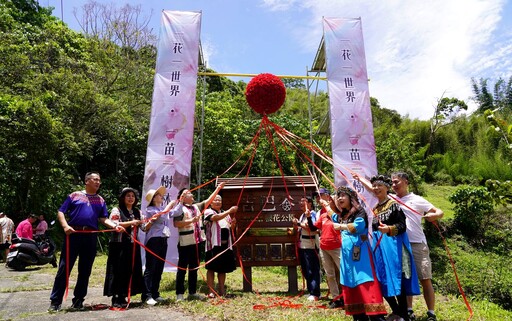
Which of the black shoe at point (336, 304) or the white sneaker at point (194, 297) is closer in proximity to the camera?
the black shoe at point (336, 304)

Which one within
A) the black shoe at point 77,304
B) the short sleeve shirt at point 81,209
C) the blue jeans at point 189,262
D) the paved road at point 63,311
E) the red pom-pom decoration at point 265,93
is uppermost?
the red pom-pom decoration at point 265,93

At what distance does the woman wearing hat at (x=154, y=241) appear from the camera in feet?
13.1

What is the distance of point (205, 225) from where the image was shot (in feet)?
15.5

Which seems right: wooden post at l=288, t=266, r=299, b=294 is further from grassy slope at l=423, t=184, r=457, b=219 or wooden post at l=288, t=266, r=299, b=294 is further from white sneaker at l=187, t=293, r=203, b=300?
grassy slope at l=423, t=184, r=457, b=219

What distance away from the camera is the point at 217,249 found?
457cm

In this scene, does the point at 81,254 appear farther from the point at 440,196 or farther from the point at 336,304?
the point at 440,196

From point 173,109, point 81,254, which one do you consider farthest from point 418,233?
point 173,109

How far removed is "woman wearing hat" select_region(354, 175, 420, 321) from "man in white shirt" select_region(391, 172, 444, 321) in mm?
283

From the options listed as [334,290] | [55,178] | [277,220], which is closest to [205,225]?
[277,220]

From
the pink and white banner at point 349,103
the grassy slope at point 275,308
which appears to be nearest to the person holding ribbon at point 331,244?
the grassy slope at point 275,308

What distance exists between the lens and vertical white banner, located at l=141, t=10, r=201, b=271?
636 cm

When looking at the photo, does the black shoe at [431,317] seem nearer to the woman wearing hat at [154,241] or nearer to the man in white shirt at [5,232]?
the woman wearing hat at [154,241]

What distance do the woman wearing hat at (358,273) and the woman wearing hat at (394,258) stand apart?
16 centimetres

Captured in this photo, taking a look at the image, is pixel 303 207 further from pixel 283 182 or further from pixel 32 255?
pixel 32 255
